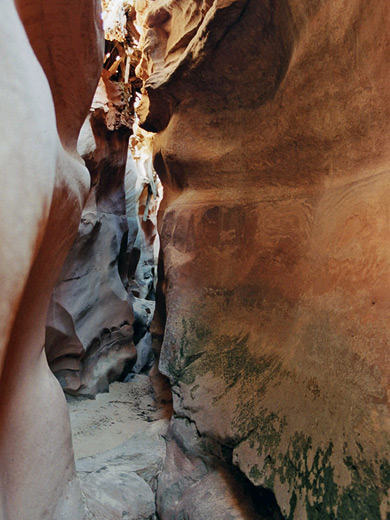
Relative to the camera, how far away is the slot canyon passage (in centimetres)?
136

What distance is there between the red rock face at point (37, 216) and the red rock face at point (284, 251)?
3.65 feet

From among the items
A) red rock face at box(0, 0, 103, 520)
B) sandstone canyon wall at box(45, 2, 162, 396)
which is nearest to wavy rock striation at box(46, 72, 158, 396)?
sandstone canyon wall at box(45, 2, 162, 396)

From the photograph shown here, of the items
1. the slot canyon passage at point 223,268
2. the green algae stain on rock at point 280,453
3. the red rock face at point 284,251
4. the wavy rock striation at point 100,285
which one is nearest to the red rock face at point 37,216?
the slot canyon passage at point 223,268

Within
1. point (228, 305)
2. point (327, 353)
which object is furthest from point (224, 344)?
point (327, 353)

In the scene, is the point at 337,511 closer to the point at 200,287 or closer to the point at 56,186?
the point at 56,186

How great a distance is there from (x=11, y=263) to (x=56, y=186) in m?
0.52

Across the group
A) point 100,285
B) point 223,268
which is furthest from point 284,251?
point 100,285

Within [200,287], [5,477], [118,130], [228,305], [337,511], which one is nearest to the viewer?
[5,477]

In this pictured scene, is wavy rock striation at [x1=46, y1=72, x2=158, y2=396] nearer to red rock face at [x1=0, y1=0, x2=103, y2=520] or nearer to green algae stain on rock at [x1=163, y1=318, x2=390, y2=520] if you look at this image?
green algae stain on rock at [x1=163, y1=318, x2=390, y2=520]

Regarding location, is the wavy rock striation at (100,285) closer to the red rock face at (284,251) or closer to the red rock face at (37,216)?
the red rock face at (284,251)

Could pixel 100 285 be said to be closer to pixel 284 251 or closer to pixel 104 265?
pixel 104 265

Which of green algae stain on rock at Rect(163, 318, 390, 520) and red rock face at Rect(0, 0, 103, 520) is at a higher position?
red rock face at Rect(0, 0, 103, 520)

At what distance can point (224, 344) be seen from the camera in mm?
3064

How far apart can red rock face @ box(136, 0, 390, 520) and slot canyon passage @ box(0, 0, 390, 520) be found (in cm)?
1
